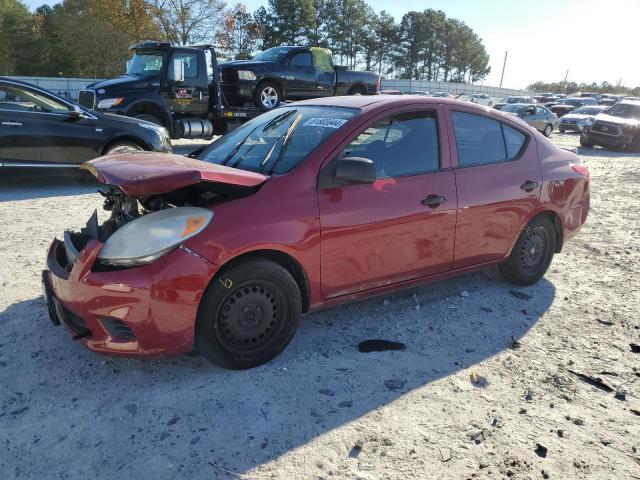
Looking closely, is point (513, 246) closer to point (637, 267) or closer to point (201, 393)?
point (637, 267)

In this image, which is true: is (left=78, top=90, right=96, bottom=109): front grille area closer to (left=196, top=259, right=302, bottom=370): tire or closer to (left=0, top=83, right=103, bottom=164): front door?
(left=0, top=83, right=103, bottom=164): front door

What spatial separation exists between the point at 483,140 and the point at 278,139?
1.73 metres

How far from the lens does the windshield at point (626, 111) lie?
60.5 ft

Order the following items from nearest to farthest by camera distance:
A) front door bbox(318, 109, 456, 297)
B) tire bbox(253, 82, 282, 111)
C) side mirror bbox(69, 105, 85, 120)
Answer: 1. front door bbox(318, 109, 456, 297)
2. side mirror bbox(69, 105, 85, 120)
3. tire bbox(253, 82, 282, 111)

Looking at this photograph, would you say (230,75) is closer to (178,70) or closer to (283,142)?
(178,70)

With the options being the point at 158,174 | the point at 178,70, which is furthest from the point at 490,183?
the point at 178,70

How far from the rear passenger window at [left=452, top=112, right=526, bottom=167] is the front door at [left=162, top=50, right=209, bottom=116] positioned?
9682mm

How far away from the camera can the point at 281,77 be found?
14.0 m

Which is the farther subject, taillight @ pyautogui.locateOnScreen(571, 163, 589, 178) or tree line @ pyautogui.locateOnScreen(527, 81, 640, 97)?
tree line @ pyautogui.locateOnScreen(527, 81, 640, 97)

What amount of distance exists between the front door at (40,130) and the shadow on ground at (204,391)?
479cm

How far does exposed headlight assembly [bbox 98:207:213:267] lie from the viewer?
2.82 m

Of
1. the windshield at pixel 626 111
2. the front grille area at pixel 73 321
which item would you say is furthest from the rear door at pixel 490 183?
Result: the windshield at pixel 626 111

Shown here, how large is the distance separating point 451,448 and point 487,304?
1.97 meters

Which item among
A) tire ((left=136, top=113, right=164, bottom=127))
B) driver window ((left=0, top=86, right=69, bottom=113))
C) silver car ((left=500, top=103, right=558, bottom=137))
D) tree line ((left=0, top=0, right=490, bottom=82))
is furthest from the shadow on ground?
tree line ((left=0, top=0, right=490, bottom=82))
